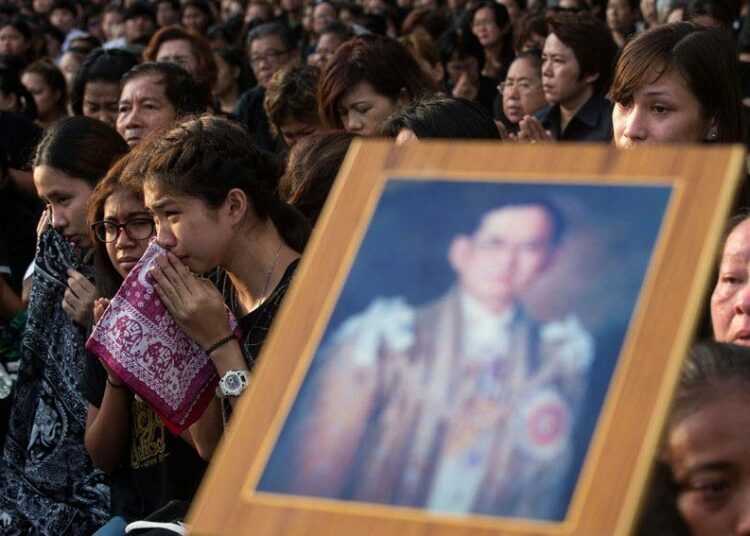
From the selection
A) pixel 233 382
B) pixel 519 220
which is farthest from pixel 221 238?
pixel 519 220

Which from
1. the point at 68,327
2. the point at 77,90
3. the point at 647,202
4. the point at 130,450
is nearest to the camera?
the point at 647,202

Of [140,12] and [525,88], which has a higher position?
[525,88]

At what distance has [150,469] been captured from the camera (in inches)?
128

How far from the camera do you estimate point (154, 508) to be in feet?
10.6

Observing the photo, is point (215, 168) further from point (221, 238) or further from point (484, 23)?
point (484, 23)

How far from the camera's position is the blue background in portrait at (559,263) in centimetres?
137

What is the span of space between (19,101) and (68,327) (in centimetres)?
400

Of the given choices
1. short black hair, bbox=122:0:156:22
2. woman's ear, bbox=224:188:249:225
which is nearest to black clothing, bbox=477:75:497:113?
short black hair, bbox=122:0:156:22

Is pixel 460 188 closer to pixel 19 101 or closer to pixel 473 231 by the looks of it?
pixel 473 231

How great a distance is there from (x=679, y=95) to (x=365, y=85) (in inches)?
63.1

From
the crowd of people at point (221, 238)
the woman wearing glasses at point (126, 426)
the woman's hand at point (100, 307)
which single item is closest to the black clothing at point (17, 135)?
the crowd of people at point (221, 238)

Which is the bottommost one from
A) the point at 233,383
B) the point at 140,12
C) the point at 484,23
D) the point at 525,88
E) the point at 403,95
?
the point at 140,12

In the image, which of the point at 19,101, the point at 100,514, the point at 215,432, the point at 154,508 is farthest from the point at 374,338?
the point at 19,101

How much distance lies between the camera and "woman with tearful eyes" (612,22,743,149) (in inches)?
125
